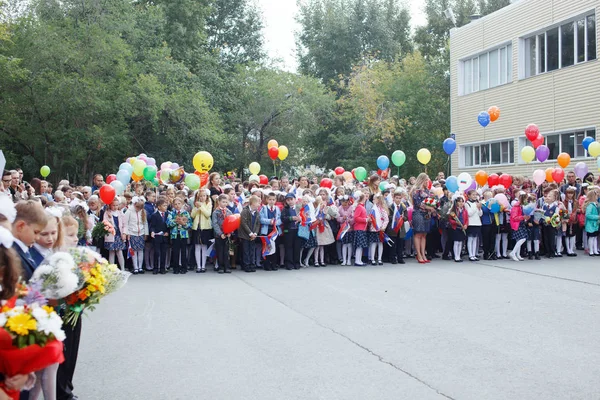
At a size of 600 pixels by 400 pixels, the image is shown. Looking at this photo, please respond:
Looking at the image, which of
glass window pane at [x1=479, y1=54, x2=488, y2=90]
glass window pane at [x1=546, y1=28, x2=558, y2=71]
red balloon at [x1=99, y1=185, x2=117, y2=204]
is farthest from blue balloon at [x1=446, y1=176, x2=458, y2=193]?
glass window pane at [x1=479, y1=54, x2=488, y2=90]

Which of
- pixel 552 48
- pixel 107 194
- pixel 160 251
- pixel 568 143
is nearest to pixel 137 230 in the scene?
pixel 160 251

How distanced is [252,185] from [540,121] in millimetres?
14351

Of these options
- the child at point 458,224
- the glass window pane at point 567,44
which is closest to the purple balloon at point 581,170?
the child at point 458,224

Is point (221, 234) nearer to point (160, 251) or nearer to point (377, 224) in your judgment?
point (160, 251)

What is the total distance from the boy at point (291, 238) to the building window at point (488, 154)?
15.9 metres

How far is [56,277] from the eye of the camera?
4258 mm

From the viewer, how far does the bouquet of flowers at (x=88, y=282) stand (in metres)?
4.84

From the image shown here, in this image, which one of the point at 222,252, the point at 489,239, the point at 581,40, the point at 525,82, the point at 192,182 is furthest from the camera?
the point at 525,82

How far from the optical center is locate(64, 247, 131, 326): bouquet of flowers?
190 inches

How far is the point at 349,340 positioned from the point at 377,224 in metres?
7.95

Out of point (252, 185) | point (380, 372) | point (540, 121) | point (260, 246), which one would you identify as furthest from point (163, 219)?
point (540, 121)

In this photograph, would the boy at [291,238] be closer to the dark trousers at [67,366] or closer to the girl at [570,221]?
the girl at [570,221]

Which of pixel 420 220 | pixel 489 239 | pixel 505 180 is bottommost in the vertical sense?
pixel 489 239

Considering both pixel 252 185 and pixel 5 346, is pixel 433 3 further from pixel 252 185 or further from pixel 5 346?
pixel 5 346
